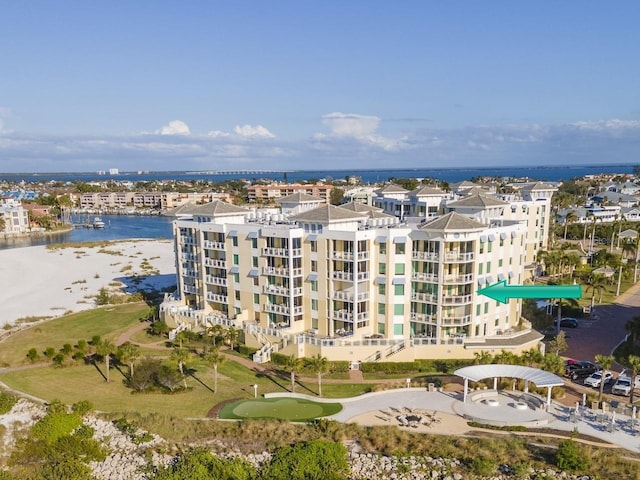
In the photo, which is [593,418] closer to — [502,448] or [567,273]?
[502,448]

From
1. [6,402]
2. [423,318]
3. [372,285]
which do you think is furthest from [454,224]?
[6,402]

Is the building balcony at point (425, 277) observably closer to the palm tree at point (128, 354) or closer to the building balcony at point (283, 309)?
the building balcony at point (283, 309)

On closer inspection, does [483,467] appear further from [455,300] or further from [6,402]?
[6,402]

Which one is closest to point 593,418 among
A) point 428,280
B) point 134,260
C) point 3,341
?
point 428,280

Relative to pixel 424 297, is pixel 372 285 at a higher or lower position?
higher

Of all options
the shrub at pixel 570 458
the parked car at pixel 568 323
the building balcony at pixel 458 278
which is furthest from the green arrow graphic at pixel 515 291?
the shrub at pixel 570 458

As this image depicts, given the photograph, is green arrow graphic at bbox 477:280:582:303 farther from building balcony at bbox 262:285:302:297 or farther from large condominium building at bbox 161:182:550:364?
building balcony at bbox 262:285:302:297
